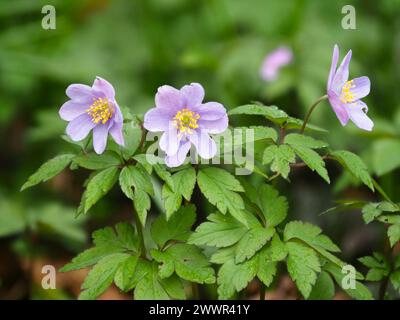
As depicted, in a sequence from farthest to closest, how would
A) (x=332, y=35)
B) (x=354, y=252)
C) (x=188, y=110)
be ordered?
(x=332, y=35), (x=354, y=252), (x=188, y=110)

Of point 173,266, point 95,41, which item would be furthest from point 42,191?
point 173,266

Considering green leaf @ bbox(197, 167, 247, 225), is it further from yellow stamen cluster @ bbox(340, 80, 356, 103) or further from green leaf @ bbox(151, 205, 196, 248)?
yellow stamen cluster @ bbox(340, 80, 356, 103)

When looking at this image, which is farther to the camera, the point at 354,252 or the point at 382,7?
the point at 382,7

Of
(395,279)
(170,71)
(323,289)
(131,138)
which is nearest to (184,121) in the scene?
(131,138)

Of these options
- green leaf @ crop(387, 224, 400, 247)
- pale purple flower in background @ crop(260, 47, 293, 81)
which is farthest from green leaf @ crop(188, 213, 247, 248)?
pale purple flower in background @ crop(260, 47, 293, 81)
